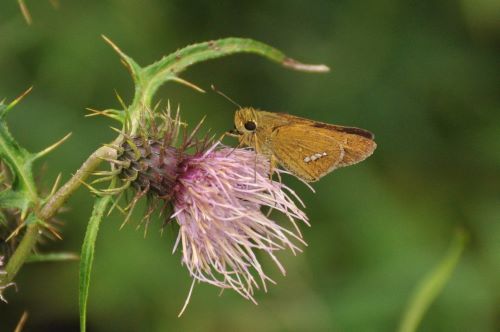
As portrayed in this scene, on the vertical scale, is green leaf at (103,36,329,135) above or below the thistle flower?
above

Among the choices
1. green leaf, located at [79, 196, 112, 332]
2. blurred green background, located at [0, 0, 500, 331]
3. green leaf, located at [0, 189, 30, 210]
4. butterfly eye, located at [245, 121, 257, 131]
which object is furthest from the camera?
blurred green background, located at [0, 0, 500, 331]

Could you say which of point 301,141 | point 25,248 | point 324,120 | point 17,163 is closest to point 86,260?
point 25,248

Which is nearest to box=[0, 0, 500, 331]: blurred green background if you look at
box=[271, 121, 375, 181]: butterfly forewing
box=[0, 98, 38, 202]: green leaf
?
box=[0, 98, 38, 202]: green leaf

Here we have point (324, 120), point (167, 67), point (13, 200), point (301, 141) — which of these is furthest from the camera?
point (324, 120)

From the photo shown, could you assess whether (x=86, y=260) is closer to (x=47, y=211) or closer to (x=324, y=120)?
(x=47, y=211)

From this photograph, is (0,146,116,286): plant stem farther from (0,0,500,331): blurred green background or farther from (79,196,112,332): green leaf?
(0,0,500,331): blurred green background

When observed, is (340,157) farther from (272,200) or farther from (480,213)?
(480,213)

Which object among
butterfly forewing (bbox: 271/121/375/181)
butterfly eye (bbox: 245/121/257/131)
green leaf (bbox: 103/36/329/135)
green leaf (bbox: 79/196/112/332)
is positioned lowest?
green leaf (bbox: 79/196/112/332)

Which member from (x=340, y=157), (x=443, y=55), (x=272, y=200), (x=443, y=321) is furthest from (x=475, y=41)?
(x=272, y=200)
